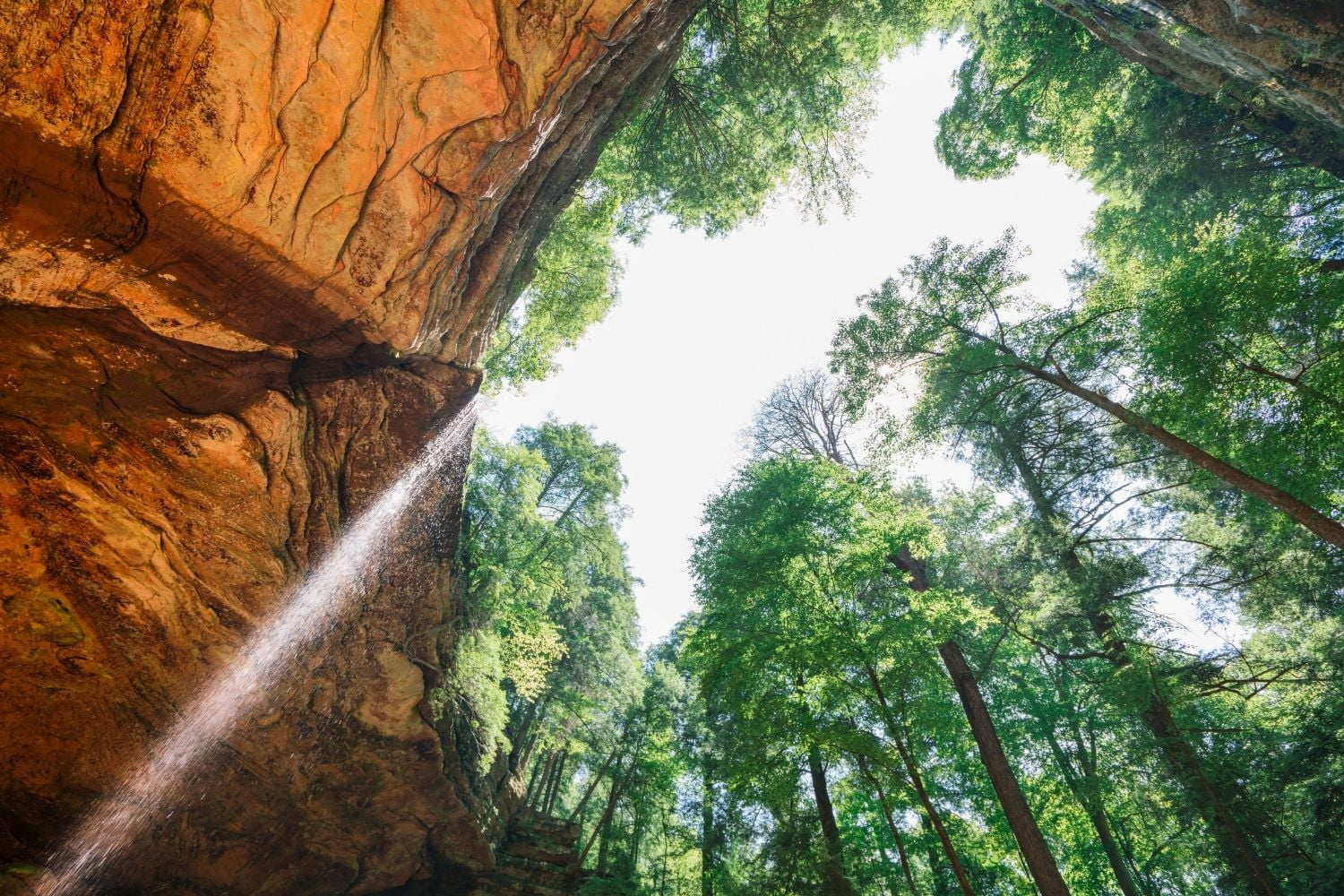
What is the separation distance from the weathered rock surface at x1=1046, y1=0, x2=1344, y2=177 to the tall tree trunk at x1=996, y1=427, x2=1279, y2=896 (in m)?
8.66

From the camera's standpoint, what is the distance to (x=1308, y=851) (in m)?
8.05

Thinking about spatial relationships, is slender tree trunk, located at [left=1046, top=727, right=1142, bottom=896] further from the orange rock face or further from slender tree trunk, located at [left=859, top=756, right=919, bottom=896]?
the orange rock face

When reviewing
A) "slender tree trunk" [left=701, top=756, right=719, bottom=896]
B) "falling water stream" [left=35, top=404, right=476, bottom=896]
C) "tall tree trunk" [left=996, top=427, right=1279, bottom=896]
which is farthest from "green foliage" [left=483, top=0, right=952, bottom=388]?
"slender tree trunk" [left=701, top=756, right=719, bottom=896]

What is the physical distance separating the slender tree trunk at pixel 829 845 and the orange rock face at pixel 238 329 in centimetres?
842

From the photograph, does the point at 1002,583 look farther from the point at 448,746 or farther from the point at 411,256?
the point at 411,256

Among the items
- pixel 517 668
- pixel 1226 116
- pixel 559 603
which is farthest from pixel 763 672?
pixel 1226 116

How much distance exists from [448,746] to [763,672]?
22.0 feet

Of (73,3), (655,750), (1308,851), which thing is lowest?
(1308,851)

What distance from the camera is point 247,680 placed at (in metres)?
7.44

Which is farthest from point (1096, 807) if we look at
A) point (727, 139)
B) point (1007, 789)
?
point (727, 139)

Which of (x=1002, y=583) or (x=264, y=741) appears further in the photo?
(x=1002, y=583)

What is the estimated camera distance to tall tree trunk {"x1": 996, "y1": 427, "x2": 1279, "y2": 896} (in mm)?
8164

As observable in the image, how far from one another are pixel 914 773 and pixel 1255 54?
462 inches

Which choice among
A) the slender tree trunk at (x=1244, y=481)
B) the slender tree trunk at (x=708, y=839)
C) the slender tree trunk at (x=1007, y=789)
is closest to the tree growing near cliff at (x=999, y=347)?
the slender tree trunk at (x=1244, y=481)
